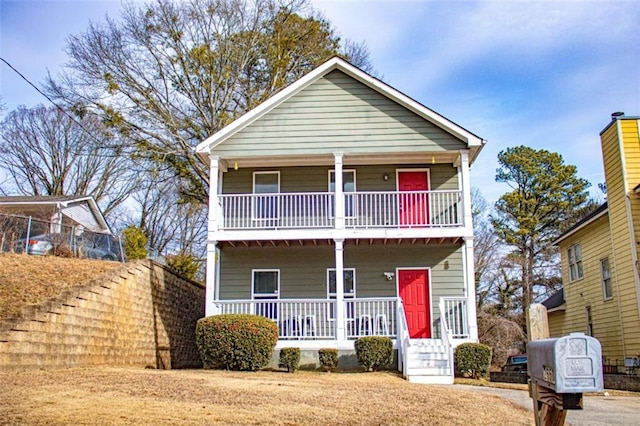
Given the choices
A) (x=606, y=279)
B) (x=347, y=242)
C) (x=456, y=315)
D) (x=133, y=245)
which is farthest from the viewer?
(x=133, y=245)

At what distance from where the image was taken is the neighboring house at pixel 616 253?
52.2 ft

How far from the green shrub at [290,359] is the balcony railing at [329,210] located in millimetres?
3770

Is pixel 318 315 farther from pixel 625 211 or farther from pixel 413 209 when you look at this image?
pixel 625 211

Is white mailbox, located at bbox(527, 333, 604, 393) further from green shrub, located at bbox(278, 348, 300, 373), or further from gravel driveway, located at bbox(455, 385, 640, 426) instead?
green shrub, located at bbox(278, 348, 300, 373)

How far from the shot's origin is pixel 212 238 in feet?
51.4

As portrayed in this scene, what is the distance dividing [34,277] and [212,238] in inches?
177

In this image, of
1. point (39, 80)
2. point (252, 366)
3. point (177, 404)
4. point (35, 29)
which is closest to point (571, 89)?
point (252, 366)

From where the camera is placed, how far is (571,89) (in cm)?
1962

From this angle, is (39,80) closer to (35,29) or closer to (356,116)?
(35,29)

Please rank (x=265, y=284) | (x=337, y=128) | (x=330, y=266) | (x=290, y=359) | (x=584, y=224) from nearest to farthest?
(x=290, y=359)
(x=337, y=128)
(x=330, y=266)
(x=265, y=284)
(x=584, y=224)

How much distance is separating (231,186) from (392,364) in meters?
7.16

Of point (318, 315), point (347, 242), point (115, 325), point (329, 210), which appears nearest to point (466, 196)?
point (347, 242)

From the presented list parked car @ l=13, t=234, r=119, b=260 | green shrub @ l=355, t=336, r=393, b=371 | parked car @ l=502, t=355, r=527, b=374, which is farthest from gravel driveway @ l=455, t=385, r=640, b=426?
parked car @ l=13, t=234, r=119, b=260

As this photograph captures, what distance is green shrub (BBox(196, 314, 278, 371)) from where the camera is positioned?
13.4 meters
